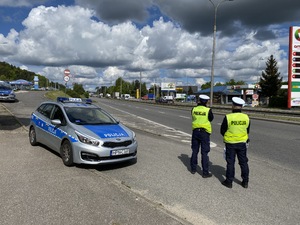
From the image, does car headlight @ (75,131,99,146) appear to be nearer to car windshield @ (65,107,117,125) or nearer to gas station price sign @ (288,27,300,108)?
car windshield @ (65,107,117,125)

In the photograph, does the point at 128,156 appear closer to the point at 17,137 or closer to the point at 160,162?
the point at 160,162

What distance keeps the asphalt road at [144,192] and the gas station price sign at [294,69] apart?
2710cm

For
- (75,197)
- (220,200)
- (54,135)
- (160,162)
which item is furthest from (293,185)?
(54,135)

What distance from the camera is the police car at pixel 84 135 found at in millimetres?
6273

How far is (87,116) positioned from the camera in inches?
299

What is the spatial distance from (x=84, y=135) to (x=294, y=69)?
31.4 meters

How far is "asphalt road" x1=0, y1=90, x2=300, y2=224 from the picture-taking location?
4.09m

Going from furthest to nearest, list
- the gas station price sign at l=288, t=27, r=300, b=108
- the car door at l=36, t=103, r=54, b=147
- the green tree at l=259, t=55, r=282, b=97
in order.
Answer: the green tree at l=259, t=55, r=282, b=97, the gas station price sign at l=288, t=27, r=300, b=108, the car door at l=36, t=103, r=54, b=147

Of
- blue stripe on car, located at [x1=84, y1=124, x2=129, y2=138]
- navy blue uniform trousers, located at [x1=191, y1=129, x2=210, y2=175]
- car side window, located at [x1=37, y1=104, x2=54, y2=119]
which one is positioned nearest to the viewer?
navy blue uniform trousers, located at [x1=191, y1=129, x2=210, y2=175]

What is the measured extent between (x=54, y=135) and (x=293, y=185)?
552 cm

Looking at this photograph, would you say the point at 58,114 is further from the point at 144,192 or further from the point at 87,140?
the point at 144,192

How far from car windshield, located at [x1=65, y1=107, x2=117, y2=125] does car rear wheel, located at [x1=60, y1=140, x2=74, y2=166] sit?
1.95 ft

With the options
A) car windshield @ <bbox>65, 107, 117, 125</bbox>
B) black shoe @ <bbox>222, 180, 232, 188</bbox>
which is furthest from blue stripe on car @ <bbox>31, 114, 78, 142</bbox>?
black shoe @ <bbox>222, 180, 232, 188</bbox>

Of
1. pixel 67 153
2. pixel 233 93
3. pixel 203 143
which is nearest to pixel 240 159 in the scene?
pixel 203 143
